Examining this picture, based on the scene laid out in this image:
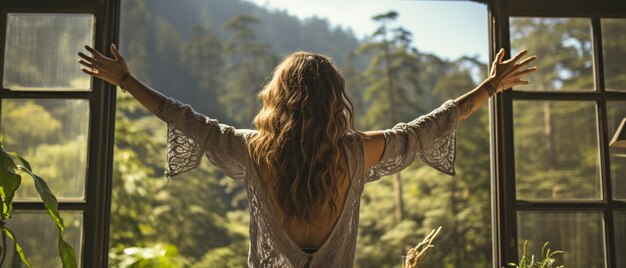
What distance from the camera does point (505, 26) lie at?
6.98 feet

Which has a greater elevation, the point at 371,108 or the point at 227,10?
the point at 227,10

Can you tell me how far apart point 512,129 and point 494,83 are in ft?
1.28

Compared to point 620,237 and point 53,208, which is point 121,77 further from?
point 620,237

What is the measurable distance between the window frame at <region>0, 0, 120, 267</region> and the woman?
1.37 feet

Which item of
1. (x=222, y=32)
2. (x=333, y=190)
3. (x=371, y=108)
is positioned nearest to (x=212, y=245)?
(x=371, y=108)

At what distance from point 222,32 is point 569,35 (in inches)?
386

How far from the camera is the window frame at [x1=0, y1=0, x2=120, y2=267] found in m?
1.96

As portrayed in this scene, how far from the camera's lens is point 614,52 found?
7.04ft

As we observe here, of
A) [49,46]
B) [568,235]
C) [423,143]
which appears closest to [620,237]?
[568,235]

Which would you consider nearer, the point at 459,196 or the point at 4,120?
the point at 4,120

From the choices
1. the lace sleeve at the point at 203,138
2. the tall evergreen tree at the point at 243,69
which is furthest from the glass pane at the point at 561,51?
the tall evergreen tree at the point at 243,69

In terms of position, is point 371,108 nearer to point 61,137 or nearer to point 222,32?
point 222,32

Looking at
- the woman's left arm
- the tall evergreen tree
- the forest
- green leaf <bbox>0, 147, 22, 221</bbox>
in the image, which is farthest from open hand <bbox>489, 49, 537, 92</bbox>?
the tall evergreen tree

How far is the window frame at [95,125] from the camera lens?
6.43ft
